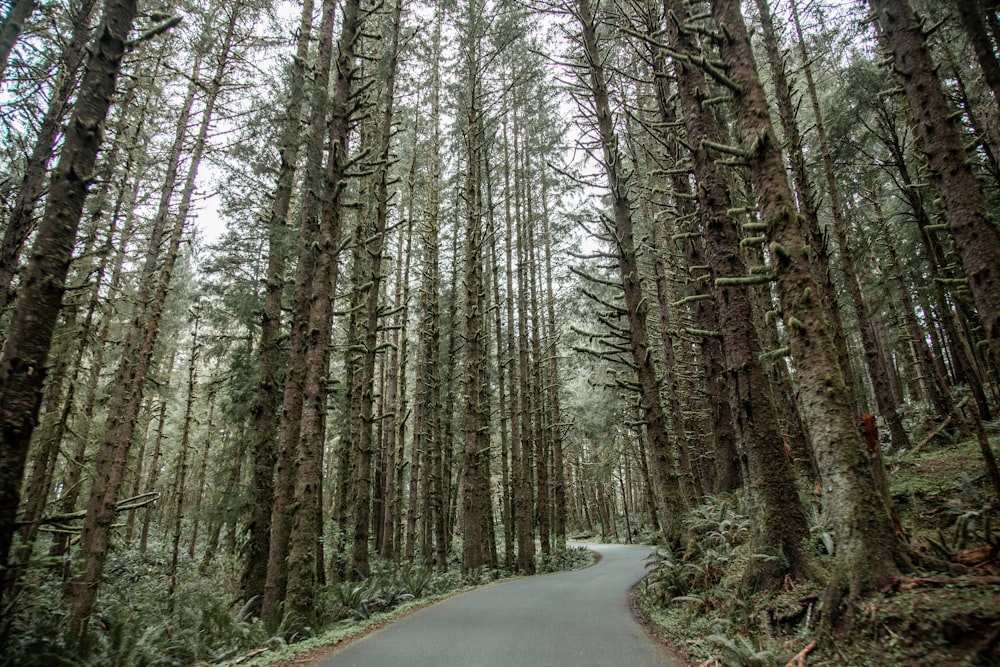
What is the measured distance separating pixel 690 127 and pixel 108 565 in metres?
21.9

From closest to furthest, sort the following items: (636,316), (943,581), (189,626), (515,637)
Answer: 1. (943,581)
2. (515,637)
3. (189,626)
4. (636,316)

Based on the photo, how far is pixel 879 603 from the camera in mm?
3477

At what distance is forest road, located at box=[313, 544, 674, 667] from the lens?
4820mm

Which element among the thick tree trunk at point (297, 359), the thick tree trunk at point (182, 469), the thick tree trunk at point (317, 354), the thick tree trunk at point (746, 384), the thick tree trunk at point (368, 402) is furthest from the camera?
the thick tree trunk at point (182, 469)

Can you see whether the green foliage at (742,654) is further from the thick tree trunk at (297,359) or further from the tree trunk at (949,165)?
the thick tree trunk at (297,359)

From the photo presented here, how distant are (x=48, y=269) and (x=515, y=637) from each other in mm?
6443

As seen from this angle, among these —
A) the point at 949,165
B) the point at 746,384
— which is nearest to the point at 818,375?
the point at 746,384

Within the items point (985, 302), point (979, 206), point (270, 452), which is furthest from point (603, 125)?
point (270, 452)

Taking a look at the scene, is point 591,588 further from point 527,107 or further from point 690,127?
point 527,107

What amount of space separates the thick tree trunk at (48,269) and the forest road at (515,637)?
3578 mm

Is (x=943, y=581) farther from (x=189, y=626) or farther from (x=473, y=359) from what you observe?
(x=473, y=359)

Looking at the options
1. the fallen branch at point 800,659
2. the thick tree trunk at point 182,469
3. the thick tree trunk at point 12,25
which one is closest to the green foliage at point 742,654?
the fallen branch at point 800,659

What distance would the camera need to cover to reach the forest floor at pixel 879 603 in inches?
119

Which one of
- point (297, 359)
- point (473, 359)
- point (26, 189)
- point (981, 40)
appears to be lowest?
point (297, 359)
